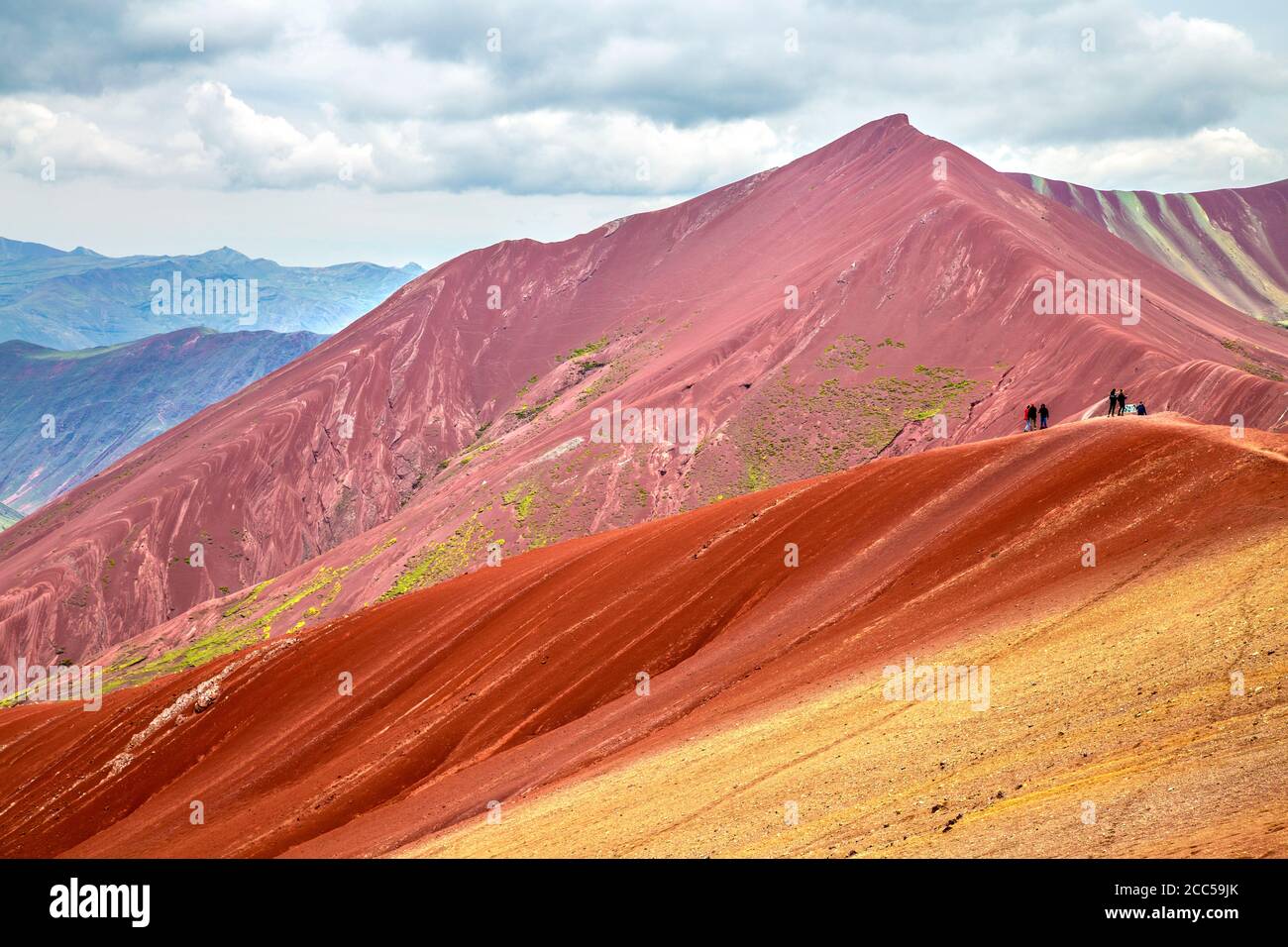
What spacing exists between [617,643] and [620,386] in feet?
182

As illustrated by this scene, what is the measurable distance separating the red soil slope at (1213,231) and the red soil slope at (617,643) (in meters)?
158

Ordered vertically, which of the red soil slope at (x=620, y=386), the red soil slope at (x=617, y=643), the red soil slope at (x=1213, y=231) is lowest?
the red soil slope at (x=617, y=643)

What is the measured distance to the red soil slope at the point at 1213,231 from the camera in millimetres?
174250

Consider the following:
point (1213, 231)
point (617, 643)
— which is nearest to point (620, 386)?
point (617, 643)

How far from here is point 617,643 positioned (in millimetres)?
32094

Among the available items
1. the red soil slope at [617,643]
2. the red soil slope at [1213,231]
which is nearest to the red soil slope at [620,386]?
the red soil slope at [617,643]

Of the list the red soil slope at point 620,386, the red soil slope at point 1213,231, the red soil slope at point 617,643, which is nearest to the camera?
the red soil slope at point 617,643

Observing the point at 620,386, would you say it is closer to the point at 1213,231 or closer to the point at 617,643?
the point at 617,643

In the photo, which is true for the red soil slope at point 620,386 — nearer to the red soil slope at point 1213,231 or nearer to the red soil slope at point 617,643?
the red soil slope at point 617,643

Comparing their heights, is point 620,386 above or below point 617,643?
above

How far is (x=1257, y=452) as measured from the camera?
2566 centimetres
